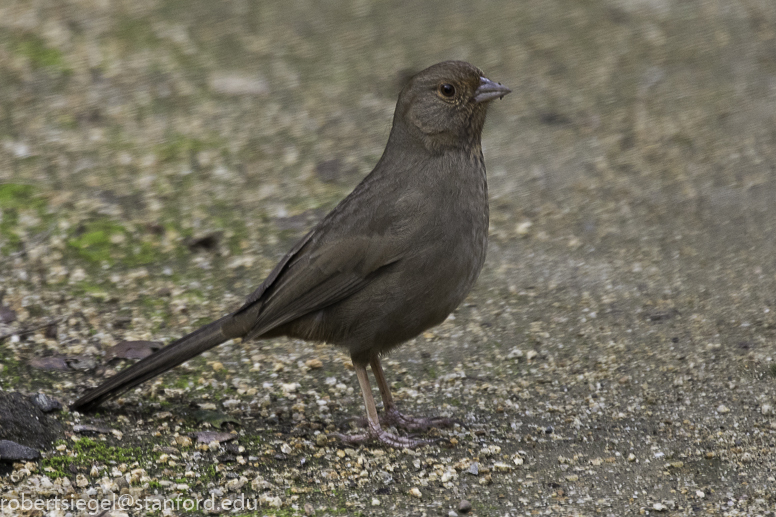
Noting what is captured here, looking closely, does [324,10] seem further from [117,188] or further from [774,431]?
[774,431]

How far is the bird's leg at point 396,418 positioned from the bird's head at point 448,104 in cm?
107

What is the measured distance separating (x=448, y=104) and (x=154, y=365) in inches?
70.8

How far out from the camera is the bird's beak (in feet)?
14.8

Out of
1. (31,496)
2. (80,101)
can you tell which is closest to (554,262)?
(31,496)

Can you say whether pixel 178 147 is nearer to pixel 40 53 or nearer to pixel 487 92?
pixel 40 53

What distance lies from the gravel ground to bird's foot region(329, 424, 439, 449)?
0.06m

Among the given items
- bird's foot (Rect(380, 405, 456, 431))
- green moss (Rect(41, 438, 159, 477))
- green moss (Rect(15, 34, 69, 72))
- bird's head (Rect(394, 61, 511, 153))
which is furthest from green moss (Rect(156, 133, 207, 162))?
green moss (Rect(41, 438, 159, 477))

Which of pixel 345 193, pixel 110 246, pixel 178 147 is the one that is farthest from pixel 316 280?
pixel 178 147

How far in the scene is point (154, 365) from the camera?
4301mm

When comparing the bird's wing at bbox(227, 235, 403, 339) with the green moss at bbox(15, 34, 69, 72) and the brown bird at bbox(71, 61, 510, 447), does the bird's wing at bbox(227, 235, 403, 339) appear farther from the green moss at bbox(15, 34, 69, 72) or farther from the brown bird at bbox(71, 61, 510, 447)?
the green moss at bbox(15, 34, 69, 72)

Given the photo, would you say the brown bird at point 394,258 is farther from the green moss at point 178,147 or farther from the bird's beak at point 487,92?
the green moss at point 178,147

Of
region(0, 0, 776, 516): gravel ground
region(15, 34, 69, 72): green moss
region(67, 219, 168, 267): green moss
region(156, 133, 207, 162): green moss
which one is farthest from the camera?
region(15, 34, 69, 72): green moss

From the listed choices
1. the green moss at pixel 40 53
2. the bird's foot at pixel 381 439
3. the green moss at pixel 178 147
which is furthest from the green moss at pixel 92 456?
the green moss at pixel 40 53

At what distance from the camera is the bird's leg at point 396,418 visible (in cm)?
444
